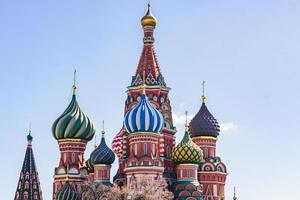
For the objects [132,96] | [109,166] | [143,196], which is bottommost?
[143,196]

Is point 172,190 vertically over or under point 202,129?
under

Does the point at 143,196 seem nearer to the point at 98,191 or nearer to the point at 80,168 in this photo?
the point at 98,191

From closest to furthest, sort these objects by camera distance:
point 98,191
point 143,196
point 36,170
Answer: point 143,196 < point 98,191 < point 36,170

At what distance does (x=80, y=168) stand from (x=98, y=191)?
6773 mm

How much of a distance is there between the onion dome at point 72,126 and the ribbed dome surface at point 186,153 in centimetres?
646

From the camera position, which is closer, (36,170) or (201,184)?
(201,184)

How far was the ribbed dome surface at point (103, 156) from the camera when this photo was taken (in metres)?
47.3

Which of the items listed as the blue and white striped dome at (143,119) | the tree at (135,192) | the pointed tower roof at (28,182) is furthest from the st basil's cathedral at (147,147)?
the pointed tower roof at (28,182)

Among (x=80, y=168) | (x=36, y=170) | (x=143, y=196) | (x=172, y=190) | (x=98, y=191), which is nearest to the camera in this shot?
(x=143, y=196)

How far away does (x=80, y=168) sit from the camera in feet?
161

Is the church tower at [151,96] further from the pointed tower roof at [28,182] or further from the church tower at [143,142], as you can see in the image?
the pointed tower roof at [28,182]

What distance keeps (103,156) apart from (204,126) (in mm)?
7465

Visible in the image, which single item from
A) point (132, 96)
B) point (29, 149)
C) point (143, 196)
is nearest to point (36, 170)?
point (29, 149)

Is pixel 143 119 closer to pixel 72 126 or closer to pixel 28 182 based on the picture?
pixel 72 126
